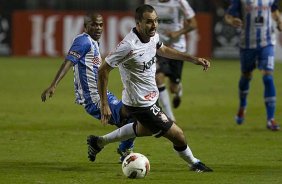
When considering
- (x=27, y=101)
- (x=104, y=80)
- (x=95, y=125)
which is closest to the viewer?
(x=104, y=80)

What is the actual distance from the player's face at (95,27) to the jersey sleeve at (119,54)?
104cm

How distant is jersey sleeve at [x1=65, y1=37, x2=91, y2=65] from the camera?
10.5m

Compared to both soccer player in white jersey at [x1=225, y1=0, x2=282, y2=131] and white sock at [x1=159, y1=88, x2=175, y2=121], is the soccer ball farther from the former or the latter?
white sock at [x1=159, y1=88, x2=175, y2=121]

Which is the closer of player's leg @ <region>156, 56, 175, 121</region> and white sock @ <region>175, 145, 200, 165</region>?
white sock @ <region>175, 145, 200, 165</region>

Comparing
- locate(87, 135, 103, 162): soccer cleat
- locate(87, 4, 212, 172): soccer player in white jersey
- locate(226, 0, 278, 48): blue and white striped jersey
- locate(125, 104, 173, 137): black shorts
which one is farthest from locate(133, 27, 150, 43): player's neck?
locate(226, 0, 278, 48): blue and white striped jersey

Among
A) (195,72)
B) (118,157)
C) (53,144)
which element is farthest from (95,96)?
(195,72)

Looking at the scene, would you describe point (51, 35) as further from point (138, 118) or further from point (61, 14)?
point (138, 118)

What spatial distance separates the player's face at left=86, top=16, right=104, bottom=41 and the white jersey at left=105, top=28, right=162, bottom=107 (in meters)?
0.93

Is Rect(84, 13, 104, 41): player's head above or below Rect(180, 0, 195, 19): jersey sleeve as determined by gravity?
above

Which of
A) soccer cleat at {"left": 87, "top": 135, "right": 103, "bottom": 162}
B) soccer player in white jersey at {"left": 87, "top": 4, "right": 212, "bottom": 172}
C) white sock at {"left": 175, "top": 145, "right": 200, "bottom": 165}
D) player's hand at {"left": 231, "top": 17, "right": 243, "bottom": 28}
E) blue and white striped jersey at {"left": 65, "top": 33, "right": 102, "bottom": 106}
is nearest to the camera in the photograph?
soccer player in white jersey at {"left": 87, "top": 4, "right": 212, "bottom": 172}

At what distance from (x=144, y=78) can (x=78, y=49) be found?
1103 millimetres

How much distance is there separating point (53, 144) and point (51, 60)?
16771mm

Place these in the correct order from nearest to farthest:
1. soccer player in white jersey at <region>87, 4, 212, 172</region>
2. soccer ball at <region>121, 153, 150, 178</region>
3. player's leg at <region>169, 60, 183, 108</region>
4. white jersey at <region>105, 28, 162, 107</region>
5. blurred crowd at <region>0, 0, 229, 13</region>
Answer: soccer ball at <region>121, 153, 150, 178</region> → soccer player in white jersey at <region>87, 4, 212, 172</region> → white jersey at <region>105, 28, 162, 107</region> → player's leg at <region>169, 60, 183, 108</region> → blurred crowd at <region>0, 0, 229, 13</region>

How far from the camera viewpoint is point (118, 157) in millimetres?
11242
